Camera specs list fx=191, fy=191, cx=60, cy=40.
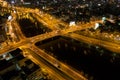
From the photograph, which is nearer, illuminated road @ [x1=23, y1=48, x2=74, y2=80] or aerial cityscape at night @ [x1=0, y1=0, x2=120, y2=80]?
illuminated road @ [x1=23, y1=48, x2=74, y2=80]

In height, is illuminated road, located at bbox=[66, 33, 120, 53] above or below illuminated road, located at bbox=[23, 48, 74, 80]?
above

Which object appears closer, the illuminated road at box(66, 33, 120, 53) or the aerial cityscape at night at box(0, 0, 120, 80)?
the aerial cityscape at night at box(0, 0, 120, 80)

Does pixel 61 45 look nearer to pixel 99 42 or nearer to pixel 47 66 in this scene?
pixel 99 42

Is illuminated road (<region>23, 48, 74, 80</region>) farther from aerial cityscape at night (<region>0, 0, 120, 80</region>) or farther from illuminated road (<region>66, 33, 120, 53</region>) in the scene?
illuminated road (<region>66, 33, 120, 53</region>)

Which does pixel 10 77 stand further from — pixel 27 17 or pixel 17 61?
pixel 27 17

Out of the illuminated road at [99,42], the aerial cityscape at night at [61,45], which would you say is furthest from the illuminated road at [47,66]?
the illuminated road at [99,42]

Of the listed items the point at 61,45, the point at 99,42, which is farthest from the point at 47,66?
the point at 99,42

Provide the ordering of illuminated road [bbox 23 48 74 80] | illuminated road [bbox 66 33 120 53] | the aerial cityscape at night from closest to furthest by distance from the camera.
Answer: illuminated road [bbox 23 48 74 80] < the aerial cityscape at night < illuminated road [bbox 66 33 120 53]

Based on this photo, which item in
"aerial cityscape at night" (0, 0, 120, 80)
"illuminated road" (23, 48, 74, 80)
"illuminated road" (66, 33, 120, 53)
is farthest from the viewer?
"illuminated road" (66, 33, 120, 53)

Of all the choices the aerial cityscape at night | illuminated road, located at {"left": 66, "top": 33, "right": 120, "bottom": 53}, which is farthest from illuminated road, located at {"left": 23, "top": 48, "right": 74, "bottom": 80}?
illuminated road, located at {"left": 66, "top": 33, "right": 120, "bottom": 53}

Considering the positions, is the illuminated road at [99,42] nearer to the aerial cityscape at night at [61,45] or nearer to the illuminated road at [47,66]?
the aerial cityscape at night at [61,45]
